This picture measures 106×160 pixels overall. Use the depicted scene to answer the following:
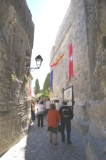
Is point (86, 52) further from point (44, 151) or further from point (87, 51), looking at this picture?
point (44, 151)

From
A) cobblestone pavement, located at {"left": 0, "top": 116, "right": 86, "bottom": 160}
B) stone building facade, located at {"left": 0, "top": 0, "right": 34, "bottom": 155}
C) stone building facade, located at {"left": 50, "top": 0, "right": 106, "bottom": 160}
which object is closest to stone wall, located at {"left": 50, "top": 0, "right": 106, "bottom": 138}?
stone building facade, located at {"left": 50, "top": 0, "right": 106, "bottom": 160}

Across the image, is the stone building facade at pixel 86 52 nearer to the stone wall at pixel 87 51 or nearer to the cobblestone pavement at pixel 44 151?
the stone wall at pixel 87 51

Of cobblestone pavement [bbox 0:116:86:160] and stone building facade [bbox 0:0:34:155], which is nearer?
cobblestone pavement [bbox 0:116:86:160]

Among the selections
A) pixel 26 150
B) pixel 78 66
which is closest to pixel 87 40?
pixel 78 66

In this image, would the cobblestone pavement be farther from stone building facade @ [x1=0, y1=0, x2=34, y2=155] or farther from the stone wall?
the stone wall

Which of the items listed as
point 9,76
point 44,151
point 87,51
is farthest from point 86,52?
point 44,151

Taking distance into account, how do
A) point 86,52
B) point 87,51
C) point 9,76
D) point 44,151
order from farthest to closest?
point 86,52
point 87,51
point 9,76
point 44,151

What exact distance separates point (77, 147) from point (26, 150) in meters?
1.32

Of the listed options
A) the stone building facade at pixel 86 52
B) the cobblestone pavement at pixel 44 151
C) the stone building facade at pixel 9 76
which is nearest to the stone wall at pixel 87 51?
the stone building facade at pixel 86 52

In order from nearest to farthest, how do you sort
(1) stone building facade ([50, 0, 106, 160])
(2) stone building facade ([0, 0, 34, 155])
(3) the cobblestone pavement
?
(3) the cobblestone pavement
(2) stone building facade ([0, 0, 34, 155])
(1) stone building facade ([50, 0, 106, 160])

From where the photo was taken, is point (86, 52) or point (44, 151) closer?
point (44, 151)

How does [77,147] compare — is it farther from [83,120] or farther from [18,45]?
[18,45]

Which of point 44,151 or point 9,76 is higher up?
point 9,76

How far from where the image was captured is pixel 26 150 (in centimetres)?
491
